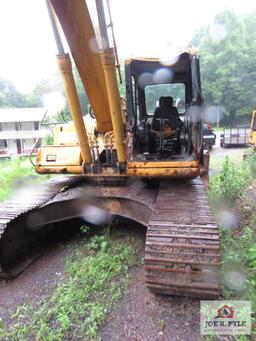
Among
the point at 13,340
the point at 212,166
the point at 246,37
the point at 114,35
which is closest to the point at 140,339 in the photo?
the point at 13,340

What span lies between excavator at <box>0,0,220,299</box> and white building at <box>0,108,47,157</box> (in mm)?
26162

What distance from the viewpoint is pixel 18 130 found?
30.5 meters

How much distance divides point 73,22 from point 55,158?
2019 millimetres

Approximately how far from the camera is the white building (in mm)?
29844

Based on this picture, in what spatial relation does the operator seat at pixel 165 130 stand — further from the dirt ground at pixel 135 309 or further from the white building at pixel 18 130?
the white building at pixel 18 130

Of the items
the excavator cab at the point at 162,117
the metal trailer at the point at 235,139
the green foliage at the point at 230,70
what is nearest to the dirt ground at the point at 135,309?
the excavator cab at the point at 162,117

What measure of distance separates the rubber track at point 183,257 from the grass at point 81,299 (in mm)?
577

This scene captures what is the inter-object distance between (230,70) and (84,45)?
113 ft

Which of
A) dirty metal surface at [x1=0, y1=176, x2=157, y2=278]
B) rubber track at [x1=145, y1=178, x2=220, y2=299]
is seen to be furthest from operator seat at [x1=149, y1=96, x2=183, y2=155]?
rubber track at [x1=145, y1=178, x2=220, y2=299]

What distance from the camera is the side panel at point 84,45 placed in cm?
268

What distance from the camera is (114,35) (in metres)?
3.77

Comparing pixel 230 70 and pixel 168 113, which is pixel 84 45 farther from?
pixel 230 70

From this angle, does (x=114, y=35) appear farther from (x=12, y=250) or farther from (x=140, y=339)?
(x=140, y=339)

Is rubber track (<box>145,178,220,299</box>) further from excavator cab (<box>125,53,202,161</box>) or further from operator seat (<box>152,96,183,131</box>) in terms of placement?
operator seat (<box>152,96,183,131</box>)
